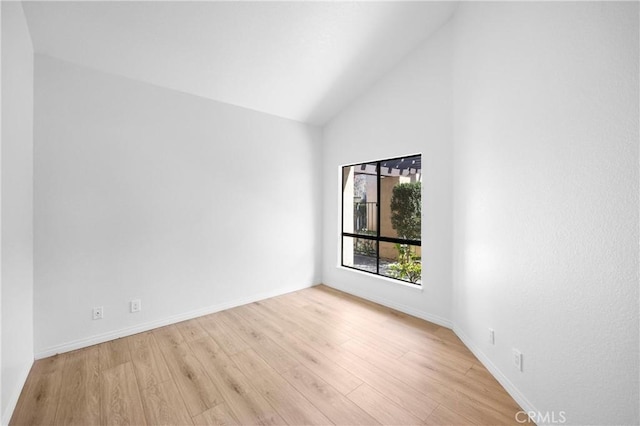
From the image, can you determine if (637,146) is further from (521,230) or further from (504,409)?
(504,409)

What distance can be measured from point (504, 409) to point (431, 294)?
4.38 feet

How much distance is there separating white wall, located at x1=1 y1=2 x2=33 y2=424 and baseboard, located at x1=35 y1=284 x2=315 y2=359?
19 cm

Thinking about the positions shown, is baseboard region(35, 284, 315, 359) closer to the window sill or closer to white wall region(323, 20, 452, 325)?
the window sill

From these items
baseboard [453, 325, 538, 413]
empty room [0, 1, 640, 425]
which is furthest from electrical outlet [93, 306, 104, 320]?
baseboard [453, 325, 538, 413]

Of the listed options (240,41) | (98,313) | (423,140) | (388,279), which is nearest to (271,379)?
(98,313)

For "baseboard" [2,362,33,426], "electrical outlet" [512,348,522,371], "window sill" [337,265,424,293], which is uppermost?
"window sill" [337,265,424,293]

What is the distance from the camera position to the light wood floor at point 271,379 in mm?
1662

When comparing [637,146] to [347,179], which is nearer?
[637,146]

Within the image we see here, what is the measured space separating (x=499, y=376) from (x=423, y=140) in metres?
2.28

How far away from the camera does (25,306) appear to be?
2021mm

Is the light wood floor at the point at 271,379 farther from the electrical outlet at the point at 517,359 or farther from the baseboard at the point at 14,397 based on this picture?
the electrical outlet at the point at 517,359

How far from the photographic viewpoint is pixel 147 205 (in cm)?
277

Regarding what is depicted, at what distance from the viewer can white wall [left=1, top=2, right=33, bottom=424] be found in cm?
163

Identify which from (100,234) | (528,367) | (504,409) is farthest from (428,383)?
(100,234)
